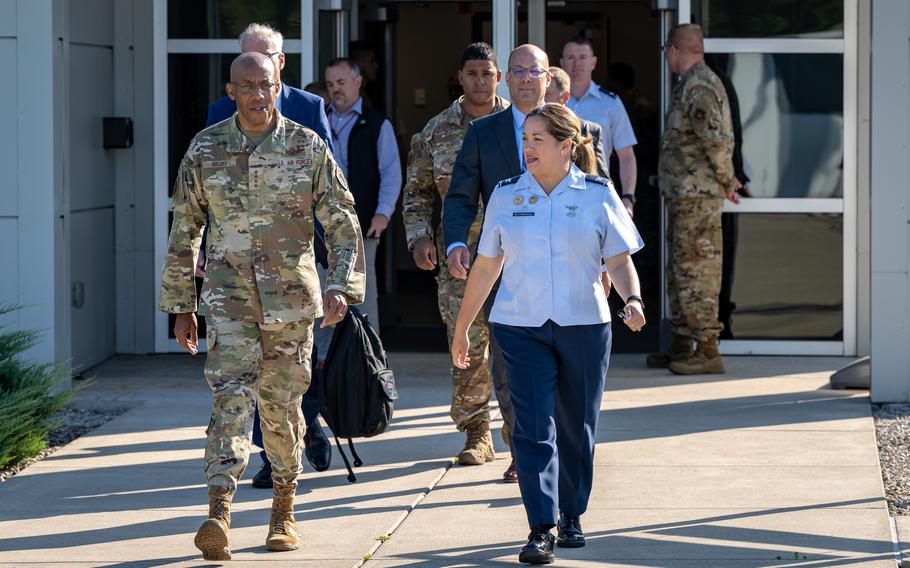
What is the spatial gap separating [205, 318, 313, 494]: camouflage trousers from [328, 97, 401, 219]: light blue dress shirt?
274 cm

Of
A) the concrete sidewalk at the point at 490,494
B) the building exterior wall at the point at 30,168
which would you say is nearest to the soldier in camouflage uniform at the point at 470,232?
the concrete sidewalk at the point at 490,494

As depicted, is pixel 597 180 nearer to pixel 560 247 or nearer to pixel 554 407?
pixel 560 247

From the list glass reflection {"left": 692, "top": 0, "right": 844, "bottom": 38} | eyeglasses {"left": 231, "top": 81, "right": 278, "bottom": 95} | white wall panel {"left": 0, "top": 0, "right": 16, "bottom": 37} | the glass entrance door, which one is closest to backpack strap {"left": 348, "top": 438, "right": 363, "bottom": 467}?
eyeglasses {"left": 231, "top": 81, "right": 278, "bottom": 95}

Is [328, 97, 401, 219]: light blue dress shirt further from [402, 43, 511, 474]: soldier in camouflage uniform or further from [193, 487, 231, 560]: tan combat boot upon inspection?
[193, 487, 231, 560]: tan combat boot

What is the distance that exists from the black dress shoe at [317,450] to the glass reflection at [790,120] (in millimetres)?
4311

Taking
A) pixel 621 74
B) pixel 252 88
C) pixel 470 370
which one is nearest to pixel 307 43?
pixel 470 370

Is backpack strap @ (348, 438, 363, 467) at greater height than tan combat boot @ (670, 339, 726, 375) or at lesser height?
lesser

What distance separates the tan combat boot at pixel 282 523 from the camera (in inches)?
224

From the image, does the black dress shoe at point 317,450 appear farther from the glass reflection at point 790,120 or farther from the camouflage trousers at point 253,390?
the glass reflection at point 790,120

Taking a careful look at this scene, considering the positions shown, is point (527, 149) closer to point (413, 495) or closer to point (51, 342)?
point (413, 495)

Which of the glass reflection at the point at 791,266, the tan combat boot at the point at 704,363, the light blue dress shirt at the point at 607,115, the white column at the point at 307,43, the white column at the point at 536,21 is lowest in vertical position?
the tan combat boot at the point at 704,363

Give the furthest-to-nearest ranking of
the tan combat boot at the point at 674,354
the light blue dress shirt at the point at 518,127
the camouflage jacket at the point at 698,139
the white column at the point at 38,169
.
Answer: the tan combat boot at the point at 674,354 < the camouflage jacket at the point at 698,139 < the white column at the point at 38,169 < the light blue dress shirt at the point at 518,127

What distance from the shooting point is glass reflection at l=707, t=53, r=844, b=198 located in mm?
10305

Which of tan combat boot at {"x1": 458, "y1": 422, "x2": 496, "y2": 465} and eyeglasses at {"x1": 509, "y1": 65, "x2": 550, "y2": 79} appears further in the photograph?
tan combat boot at {"x1": 458, "y1": 422, "x2": 496, "y2": 465}
